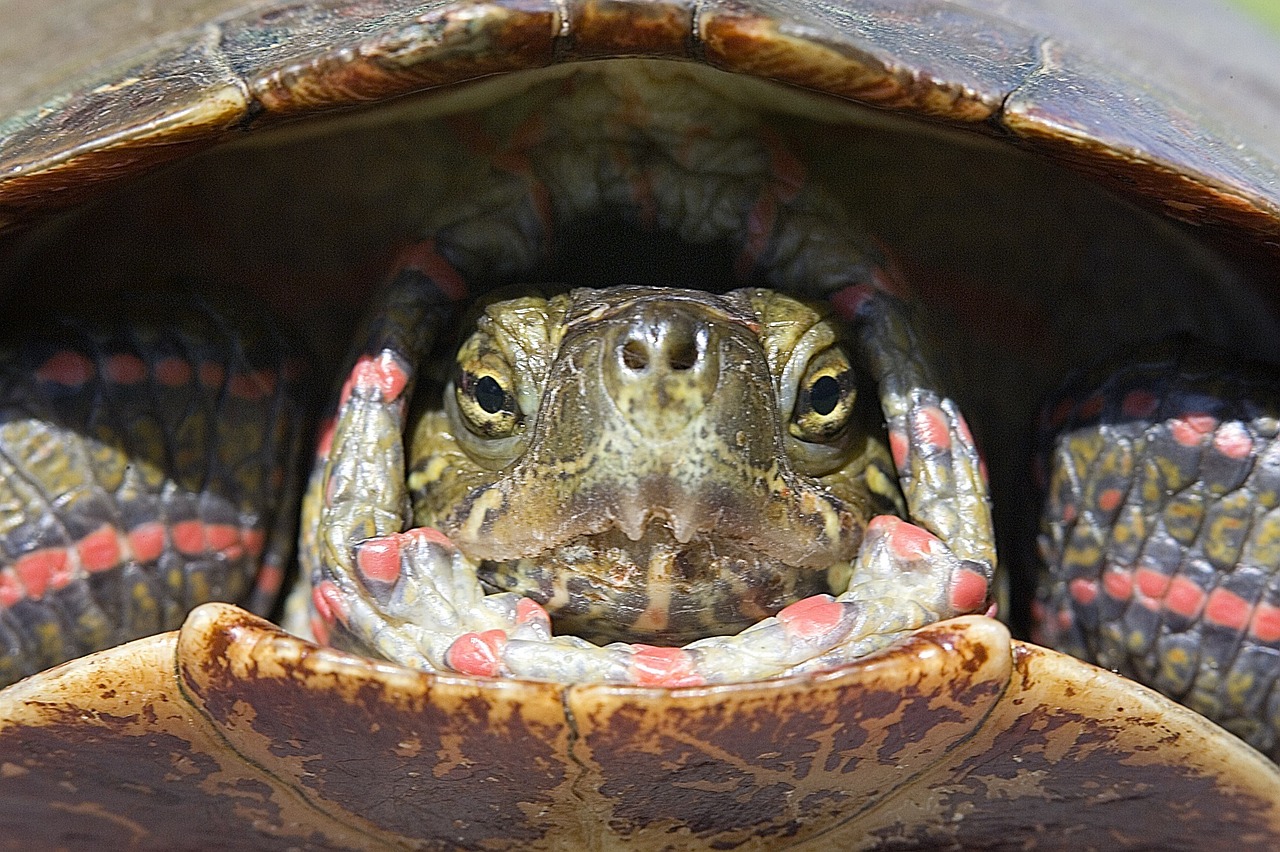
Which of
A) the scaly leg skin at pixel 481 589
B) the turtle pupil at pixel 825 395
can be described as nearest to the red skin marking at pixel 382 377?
the scaly leg skin at pixel 481 589

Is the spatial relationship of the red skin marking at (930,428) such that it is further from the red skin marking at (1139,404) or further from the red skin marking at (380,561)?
the red skin marking at (380,561)

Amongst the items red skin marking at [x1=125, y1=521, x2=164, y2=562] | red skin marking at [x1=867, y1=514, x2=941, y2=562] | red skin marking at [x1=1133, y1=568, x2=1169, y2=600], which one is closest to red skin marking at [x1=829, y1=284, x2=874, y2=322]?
red skin marking at [x1=867, y1=514, x2=941, y2=562]

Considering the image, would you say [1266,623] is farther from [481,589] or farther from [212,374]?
[212,374]

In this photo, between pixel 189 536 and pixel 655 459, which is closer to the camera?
pixel 655 459

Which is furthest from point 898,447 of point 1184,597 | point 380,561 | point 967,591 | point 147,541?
point 147,541

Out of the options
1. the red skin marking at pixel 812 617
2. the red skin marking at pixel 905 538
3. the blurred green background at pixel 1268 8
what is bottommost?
the red skin marking at pixel 812 617

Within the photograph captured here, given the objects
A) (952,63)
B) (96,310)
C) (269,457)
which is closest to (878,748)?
(952,63)
